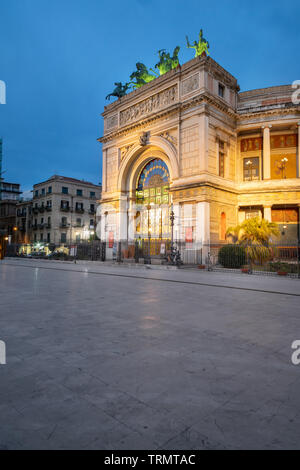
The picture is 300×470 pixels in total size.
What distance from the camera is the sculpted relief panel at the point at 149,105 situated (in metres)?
27.0

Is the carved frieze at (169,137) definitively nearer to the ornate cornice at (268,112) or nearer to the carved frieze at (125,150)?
the carved frieze at (125,150)

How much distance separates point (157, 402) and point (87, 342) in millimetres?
1783

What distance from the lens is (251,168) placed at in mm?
28391

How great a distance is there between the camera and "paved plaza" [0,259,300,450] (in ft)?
6.30

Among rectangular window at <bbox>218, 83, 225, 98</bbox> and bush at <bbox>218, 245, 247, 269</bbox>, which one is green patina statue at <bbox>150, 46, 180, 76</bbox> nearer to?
rectangular window at <bbox>218, 83, 225, 98</bbox>

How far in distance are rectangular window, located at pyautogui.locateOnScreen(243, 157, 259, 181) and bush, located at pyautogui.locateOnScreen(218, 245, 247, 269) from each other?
1162 cm

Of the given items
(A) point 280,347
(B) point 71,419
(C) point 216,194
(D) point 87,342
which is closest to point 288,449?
(B) point 71,419

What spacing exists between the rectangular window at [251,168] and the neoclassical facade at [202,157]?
0.31ft

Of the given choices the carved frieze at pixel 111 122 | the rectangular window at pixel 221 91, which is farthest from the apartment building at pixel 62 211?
the rectangular window at pixel 221 91

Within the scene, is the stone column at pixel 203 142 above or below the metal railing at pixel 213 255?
above

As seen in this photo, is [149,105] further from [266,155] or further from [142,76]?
[266,155]

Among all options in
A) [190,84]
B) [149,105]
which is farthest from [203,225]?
[149,105]

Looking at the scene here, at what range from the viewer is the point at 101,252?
86.9 feet
